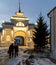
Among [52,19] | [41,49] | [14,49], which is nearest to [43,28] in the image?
[41,49]

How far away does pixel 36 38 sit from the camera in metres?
28.3

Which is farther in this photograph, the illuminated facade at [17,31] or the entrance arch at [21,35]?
the entrance arch at [21,35]

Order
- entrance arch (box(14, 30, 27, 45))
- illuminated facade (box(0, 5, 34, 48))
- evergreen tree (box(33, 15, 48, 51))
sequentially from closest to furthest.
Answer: evergreen tree (box(33, 15, 48, 51)), illuminated facade (box(0, 5, 34, 48)), entrance arch (box(14, 30, 27, 45))

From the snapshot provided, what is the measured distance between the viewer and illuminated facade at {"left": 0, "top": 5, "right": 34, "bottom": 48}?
5131 centimetres

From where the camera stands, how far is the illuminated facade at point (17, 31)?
2020 inches

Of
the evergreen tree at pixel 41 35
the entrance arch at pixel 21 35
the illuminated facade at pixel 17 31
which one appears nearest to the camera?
the evergreen tree at pixel 41 35

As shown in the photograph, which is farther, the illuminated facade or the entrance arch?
the entrance arch

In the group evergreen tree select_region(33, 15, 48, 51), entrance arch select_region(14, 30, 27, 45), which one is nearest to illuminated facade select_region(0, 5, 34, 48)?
entrance arch select_region(14, 30, 27, 45)

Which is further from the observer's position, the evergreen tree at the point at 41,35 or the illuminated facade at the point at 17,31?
the illuminated facade at the point at 17,31

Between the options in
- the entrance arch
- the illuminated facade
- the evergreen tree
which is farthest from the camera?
the entrance arch

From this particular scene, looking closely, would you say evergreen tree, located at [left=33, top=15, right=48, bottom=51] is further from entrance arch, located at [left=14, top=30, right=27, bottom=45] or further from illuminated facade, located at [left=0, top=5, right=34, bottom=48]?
entrance arch, located at [left=14, top=30, right=27, bottom=45]

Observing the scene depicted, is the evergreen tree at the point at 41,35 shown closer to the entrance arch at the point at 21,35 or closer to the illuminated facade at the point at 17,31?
the illuminated facade at the point at 17,31

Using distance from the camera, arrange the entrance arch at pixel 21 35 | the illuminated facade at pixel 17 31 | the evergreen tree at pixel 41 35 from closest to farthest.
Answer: the evergreen tree at pixel 41 35, the illuminated facade at pixel 17 31, the entrance arch at pixel 21 35

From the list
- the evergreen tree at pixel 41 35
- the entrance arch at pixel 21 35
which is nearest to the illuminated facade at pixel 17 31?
the entrance arch at pixel 21 35
